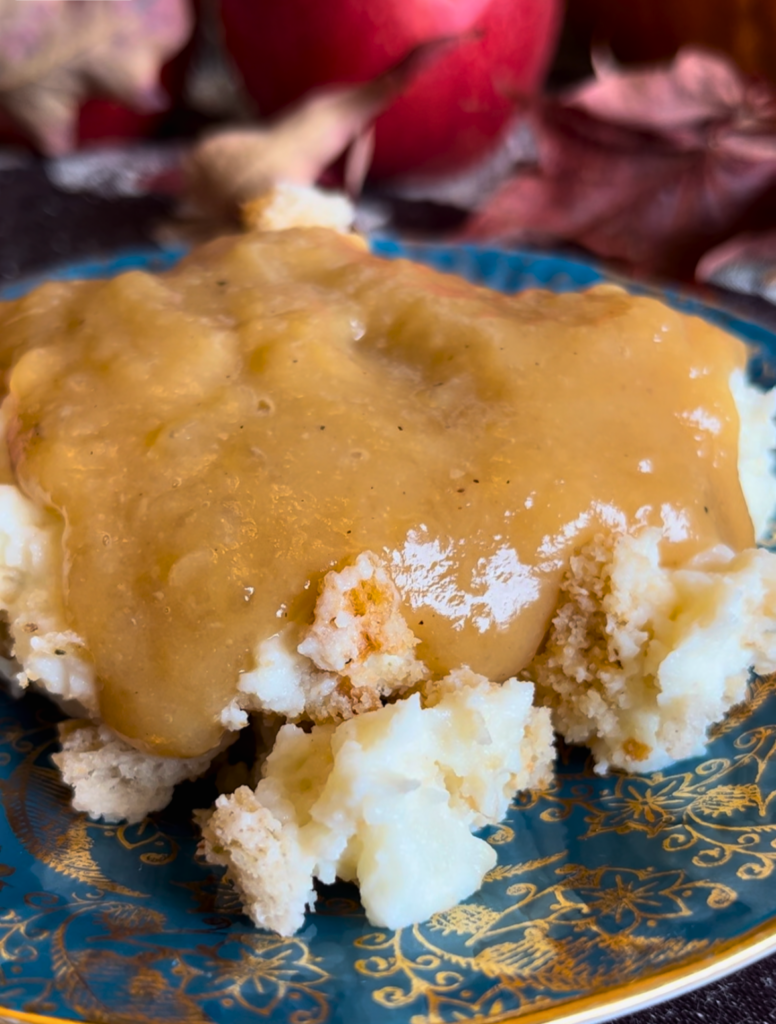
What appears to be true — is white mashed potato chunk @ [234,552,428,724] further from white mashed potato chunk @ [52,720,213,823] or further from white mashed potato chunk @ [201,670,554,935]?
white mashed potato chunk @ [52,720,213,823]

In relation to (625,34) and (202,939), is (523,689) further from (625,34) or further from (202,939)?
(625,34)

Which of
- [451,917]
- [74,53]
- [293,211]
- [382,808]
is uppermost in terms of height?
[74,53]

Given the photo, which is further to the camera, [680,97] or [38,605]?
[680,97]

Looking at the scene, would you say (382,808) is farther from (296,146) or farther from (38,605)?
(296,146)

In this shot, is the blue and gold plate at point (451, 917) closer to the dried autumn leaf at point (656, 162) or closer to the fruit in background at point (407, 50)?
the dried autumn leaf at point (656, 162)

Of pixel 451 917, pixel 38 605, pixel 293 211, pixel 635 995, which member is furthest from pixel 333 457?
pixel 293 211

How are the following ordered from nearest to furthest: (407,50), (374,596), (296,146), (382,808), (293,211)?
1. (382,808)
2. (374,596)
3. (293,211)
4. (296,146)
5. (407,50)

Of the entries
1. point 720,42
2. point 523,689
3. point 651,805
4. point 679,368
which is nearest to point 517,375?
point 679,368
